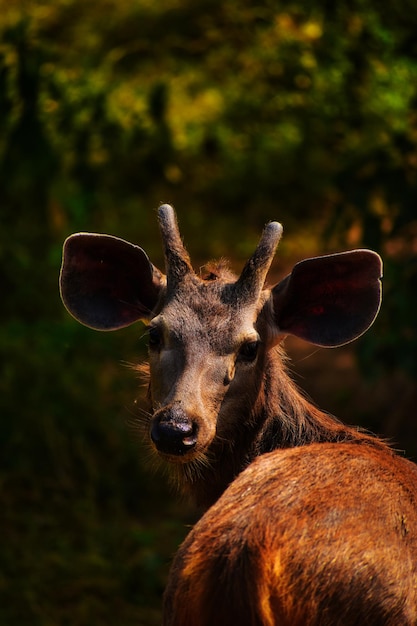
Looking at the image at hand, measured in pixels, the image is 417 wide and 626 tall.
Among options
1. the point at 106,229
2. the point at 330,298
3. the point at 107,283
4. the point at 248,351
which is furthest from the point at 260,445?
the point at 106,229

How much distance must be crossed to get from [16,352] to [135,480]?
1257 mm

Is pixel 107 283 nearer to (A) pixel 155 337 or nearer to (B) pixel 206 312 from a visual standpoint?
(A) pixel 155 337

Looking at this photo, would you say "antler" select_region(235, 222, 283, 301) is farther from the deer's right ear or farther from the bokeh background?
the bokeh background

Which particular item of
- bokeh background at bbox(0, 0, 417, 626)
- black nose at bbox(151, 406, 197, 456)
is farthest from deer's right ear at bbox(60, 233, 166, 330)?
bokeh background at bbox(0, 0, 417, 626)

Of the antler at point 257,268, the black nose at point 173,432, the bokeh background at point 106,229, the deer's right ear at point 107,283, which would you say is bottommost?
the bokeh background at point 106,229

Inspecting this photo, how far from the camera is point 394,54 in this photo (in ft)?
25.3

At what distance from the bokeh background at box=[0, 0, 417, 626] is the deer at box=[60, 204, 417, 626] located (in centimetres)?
189

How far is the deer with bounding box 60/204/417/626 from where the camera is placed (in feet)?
9.73

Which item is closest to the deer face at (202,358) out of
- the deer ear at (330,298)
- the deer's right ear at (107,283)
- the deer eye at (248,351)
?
the deer eye at (248,351)

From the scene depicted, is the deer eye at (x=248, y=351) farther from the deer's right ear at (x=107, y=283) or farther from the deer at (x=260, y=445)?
the deer's right ear at (x=107, y=283)

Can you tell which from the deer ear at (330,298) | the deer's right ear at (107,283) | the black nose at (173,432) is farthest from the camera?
the deer's right ear at (107,283)

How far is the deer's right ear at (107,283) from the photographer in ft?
15.3

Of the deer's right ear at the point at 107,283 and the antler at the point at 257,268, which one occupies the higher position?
the antler at the point at 257,268

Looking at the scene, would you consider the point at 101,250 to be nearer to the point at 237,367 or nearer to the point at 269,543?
the point at 237,367
